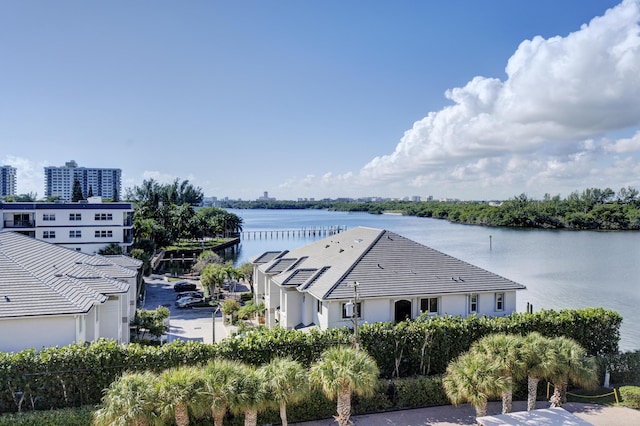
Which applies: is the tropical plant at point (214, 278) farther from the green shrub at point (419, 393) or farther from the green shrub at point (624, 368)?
the green shrub at point (624, 368)

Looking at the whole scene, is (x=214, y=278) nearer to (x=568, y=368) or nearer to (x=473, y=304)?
(x=473, y=304)

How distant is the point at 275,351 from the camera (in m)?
15.7

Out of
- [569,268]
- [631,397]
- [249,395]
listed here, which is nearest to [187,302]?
[249,395]

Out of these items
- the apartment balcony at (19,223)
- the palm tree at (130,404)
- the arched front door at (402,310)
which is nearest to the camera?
the palm tree at (130,404)

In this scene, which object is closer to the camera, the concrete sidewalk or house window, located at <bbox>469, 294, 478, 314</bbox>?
the concrete sidewalk

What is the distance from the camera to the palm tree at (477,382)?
1345 centimetres

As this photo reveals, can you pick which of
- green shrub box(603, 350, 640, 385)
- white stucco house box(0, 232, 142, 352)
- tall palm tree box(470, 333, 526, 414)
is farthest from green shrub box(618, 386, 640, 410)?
white stucco house box(0, 232, 142, 352)

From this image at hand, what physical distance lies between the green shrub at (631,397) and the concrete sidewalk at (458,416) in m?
0.28

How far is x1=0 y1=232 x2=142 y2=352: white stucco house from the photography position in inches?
595

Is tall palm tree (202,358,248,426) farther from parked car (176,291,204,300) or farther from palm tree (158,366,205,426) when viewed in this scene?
parked car (176,291,204,300)

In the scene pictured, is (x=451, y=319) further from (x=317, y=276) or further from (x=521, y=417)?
(x=317, y=276)

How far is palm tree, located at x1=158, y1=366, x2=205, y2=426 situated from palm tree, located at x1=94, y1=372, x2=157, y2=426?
10.2 inches

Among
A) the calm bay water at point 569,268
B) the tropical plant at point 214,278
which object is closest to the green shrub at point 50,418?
the tropical plant at point 214,278

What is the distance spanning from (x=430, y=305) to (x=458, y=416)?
21.2ft
